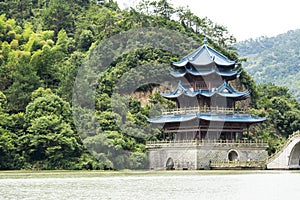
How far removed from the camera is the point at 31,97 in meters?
52.1

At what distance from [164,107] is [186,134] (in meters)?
7.39

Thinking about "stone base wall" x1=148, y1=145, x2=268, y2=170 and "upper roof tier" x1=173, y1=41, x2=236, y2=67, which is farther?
"upper roof tier" x1=173, y1=41, x2=236, y2=67

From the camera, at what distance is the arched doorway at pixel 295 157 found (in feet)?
148

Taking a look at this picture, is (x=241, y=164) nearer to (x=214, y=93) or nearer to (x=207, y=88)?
(x=214, y=93)

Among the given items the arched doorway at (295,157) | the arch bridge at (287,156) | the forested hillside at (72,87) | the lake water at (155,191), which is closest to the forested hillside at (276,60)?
the forested hillside at (72,87)

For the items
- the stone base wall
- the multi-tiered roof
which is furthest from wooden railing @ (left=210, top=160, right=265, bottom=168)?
the multi-tiered roof

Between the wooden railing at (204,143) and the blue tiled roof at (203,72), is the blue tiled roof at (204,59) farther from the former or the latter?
the wooden railing at (204,143)

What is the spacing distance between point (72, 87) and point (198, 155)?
13.0 metres

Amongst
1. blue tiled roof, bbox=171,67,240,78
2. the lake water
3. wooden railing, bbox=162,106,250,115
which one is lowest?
the lake water

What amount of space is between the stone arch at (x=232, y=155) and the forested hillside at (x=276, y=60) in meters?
65.0

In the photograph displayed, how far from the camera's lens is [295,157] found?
4584 centimetres

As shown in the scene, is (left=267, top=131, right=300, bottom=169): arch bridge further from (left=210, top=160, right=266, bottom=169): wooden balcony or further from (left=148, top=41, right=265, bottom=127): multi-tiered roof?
(left=148, top=41, right=265, bottom=127): multi-tiered roof

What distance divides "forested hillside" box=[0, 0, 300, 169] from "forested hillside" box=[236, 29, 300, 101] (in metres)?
48.6

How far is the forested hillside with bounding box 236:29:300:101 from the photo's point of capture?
12271 centimetres
